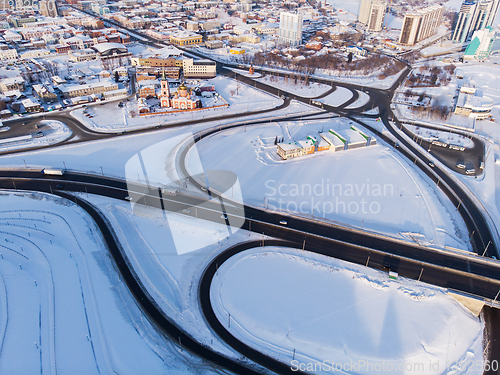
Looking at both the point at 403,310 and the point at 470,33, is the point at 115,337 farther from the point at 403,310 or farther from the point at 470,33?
the point at 470,33

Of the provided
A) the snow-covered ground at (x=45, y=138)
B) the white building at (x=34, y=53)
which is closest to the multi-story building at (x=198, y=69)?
the snow-covered ground at (x=45, y=138)

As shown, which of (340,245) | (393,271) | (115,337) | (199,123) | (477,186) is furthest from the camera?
(199,123)

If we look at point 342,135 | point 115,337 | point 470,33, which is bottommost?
point 115,337

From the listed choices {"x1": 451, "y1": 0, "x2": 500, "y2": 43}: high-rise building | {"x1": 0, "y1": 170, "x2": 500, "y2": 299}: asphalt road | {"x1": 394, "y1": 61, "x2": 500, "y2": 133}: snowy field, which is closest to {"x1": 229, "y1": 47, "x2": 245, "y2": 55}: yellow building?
{"x1": 394, "y1": 61, "x2": 500, "y2": 133}: snowy field

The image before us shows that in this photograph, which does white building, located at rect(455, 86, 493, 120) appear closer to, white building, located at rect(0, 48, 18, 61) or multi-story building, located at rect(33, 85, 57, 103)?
multi-story building, located at rect(33, 85, 57, 103)

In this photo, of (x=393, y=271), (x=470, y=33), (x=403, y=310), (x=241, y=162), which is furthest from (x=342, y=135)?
(x=470, y=33)
